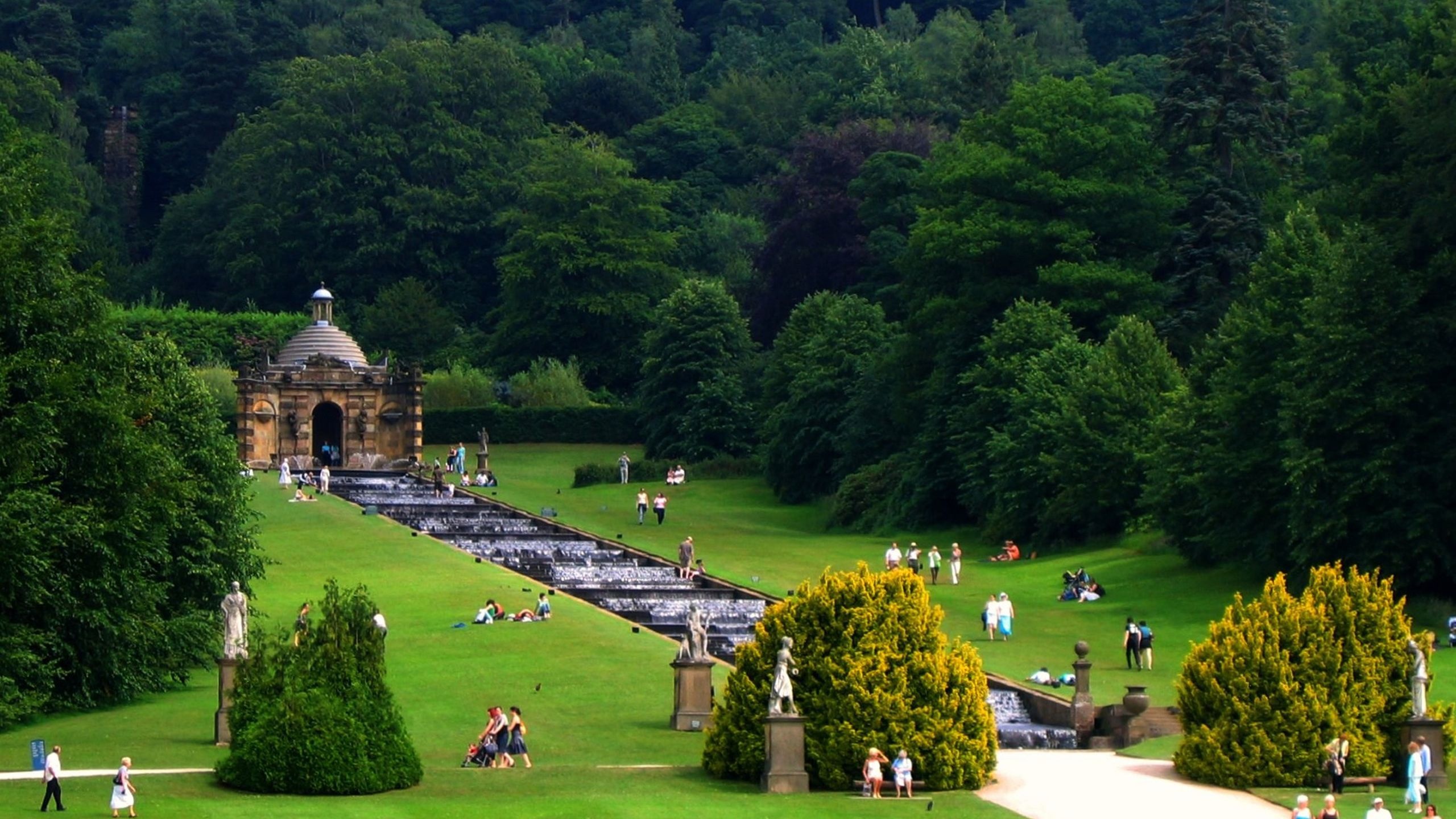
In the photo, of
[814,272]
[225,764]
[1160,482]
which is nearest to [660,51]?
[814,272]

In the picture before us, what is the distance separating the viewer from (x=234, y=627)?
140ft

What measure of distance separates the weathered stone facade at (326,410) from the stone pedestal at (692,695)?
2076 inches

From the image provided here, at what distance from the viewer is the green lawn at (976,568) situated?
5312 centimetres

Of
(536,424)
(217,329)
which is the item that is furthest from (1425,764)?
(217,329)

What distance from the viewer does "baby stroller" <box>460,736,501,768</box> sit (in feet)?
133

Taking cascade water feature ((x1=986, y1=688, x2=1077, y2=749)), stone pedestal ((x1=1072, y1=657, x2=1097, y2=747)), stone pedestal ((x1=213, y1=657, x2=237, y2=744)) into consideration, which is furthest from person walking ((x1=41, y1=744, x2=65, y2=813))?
stone pedestal ((x1=1072, y1=657, x2=1097, y2=747))

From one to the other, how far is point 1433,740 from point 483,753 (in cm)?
1583

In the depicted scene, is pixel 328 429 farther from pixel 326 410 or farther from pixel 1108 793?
pixel 1108 793

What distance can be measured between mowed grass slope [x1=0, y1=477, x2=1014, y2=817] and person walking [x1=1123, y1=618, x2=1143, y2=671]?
860 centimetres

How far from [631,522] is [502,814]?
148 ft

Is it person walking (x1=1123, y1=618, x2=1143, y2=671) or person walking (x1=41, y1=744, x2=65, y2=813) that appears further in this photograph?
person walking (x1=1123, y1=618, x2=1143, y2=671)

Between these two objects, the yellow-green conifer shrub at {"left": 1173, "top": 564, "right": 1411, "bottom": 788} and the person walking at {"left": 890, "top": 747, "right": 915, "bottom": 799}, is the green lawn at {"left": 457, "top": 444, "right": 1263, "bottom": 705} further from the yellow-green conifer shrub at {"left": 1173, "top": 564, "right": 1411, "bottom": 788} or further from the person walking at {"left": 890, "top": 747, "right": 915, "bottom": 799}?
the person walking at {"left": 890, "top": 747, "right": 915, "bottom": 799}

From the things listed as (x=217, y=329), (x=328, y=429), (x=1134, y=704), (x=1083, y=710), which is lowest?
(x=1083, y=710)

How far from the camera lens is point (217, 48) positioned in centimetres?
15338
